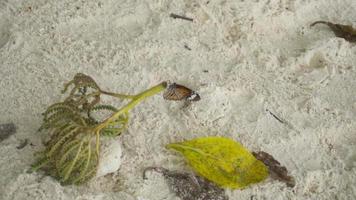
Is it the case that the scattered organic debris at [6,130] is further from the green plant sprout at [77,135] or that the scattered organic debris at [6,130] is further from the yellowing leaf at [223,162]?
the yellowing leaf at [223,162]

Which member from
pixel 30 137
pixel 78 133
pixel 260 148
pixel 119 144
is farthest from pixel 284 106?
pixel 30 137

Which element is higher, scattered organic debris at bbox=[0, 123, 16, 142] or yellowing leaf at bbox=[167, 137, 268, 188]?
scattered organic debris at bbox=[0, 123, 16, 142]

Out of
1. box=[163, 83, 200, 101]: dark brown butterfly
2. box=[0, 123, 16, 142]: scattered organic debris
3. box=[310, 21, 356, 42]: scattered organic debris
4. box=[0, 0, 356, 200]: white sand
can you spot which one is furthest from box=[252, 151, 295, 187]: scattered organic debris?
box=[0, 123, 16, 142]: scattered organic debris

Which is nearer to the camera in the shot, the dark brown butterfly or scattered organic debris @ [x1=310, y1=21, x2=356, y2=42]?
the dark brown butterfly

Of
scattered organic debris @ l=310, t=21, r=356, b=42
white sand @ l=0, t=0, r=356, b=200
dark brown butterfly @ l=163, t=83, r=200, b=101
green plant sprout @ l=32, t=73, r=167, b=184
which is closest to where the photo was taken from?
green plant sprout @ l=32, t=73, r=167, b=184

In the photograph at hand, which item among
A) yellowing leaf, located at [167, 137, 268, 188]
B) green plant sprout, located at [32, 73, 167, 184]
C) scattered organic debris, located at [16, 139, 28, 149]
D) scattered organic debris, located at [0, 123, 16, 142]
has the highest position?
green plant sprout, located at [32, 73, 167, 184]

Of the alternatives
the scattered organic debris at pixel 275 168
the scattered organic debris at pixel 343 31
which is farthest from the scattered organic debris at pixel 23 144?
the scattered organic debris at pixel 343 31

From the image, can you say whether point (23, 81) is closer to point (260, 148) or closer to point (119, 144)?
point (119, 144)

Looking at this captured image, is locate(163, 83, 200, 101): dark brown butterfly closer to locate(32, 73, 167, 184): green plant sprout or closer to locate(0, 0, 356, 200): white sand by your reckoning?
locate(0, 0, 356, 200): white sand
